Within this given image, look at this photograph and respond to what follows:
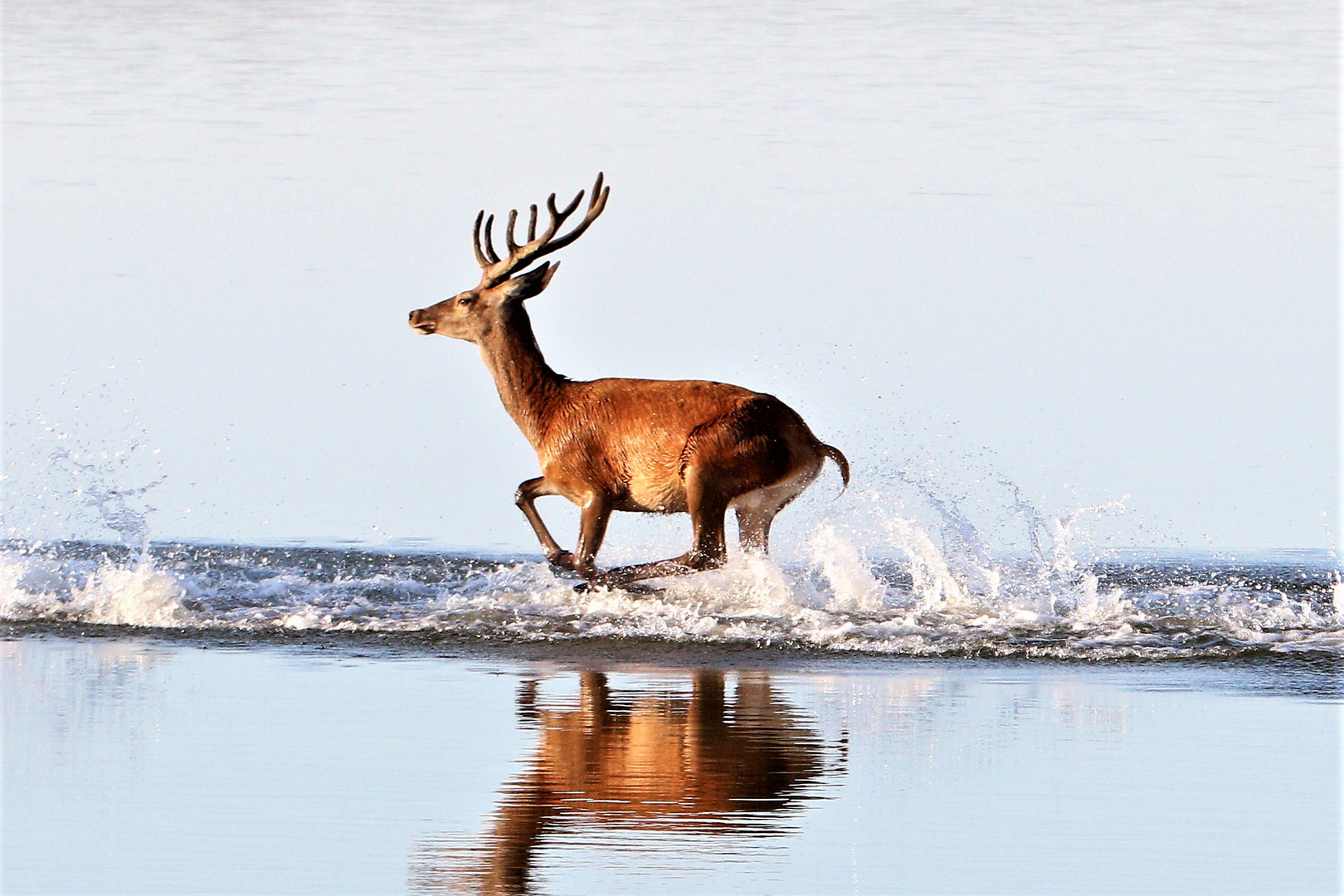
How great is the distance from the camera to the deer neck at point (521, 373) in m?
14.1

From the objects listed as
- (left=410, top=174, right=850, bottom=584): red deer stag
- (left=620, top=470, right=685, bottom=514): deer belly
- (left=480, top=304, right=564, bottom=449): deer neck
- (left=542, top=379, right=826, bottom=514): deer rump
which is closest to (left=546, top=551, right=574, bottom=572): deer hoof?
(left=410, top=174, right=850, bottom=584): red deer stag

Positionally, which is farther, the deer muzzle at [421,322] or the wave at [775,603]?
the deer muzzle at [421,322]

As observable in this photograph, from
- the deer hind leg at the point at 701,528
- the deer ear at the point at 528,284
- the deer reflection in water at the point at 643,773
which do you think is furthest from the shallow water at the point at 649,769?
the deer ear at the point at 528,284

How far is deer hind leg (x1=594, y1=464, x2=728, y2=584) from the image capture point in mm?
13227

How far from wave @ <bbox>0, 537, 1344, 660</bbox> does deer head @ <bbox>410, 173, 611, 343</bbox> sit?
1780mm

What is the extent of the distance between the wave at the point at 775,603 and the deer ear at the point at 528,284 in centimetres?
195

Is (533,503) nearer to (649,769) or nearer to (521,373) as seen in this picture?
(521,373)

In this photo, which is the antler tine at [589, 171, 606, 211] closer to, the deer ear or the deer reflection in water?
the deer ear

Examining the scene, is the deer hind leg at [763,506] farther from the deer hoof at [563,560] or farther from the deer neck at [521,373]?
the deer neck at [521,373]

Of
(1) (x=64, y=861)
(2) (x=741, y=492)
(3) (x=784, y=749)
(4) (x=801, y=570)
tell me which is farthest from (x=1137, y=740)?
(4) (x=801, y=570)

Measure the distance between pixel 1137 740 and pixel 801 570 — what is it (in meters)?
6.46

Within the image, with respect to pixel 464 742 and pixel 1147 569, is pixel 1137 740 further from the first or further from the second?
pixel 1147 569

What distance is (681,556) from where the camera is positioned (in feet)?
44.1

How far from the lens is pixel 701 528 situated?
523 inches
